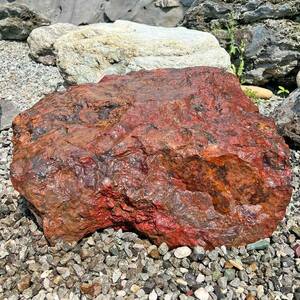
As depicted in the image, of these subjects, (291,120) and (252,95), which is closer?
(291,120)

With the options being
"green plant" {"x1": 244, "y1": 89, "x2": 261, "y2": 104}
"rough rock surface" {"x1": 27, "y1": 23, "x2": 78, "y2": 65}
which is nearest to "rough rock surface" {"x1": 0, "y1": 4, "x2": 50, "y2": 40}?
"rough rock surface" {"x1": 27, "y1": 23, "x2": 78, "y2": 65}

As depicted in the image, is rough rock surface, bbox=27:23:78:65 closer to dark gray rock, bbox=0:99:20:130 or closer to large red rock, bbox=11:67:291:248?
dark gray rock, bbox=0:99:20:130

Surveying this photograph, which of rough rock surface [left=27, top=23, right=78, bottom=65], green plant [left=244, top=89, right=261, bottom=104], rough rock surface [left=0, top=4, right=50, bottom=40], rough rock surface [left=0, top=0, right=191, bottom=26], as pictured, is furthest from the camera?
rough rock surface [left=0, top=4, right=50, bottom=40]

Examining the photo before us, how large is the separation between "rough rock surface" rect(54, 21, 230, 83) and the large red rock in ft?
6.99

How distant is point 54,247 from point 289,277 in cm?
166

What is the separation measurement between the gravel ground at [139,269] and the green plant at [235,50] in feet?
10.1

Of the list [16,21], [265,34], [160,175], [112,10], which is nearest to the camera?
[160,175]

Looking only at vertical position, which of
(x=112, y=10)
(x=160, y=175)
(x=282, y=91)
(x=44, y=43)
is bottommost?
(x=112, y=10)

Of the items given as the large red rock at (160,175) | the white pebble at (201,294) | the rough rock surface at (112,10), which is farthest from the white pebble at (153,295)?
the rough rock surface at (112,10)

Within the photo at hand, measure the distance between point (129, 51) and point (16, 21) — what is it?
394cm

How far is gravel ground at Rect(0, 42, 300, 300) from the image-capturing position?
3100 mm

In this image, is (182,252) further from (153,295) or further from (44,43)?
(44,43)

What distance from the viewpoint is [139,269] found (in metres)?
3.22

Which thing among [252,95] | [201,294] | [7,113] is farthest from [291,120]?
[7,113]
